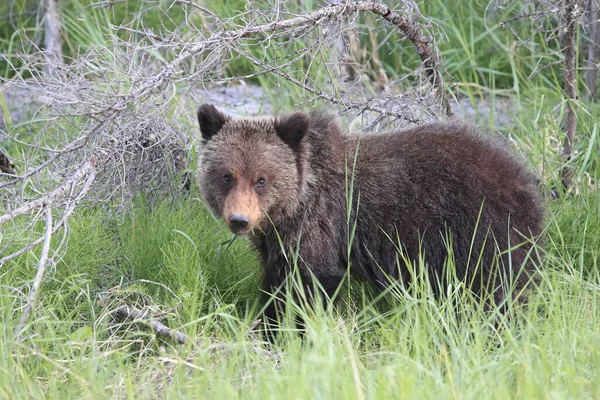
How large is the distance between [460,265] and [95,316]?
217cm

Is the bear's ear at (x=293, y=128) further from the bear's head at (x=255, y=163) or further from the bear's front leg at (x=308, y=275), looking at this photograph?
the bear's front leg at (x=308, y=275)

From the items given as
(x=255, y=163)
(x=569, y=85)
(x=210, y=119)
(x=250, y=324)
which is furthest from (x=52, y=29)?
(x=569, y=85)

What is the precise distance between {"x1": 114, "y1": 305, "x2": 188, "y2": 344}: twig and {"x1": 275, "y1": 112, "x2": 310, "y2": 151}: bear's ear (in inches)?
51.5

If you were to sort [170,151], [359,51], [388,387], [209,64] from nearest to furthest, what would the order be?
1. [388,387]
2. [209,64]
3. [170,151]
4. [359,51]

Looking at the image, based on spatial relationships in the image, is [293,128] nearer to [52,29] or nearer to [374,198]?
[374,198]

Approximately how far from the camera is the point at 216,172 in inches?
197

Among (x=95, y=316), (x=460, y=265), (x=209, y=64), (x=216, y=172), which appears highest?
(x=209, y=64)

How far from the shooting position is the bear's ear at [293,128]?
495 cm

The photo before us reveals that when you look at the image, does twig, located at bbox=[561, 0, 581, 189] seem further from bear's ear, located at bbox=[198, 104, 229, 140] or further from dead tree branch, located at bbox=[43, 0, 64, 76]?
dead tree branch, located at bbox=[43, 0, 64, 76]

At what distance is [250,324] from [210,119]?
1271 mm

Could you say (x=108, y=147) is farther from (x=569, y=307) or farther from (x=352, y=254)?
(x=569, y=307)

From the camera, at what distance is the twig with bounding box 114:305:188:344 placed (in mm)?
4496

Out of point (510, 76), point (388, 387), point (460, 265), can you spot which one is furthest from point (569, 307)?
point (510, 76)

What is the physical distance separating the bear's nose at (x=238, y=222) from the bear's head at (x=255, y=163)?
91 millimetres
